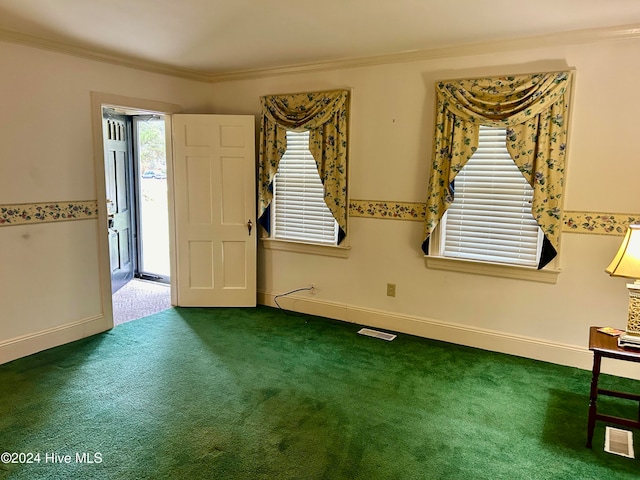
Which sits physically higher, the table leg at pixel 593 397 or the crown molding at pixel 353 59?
the crown molding at pixel 353 59

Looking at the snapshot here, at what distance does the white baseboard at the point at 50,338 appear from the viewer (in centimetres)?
335

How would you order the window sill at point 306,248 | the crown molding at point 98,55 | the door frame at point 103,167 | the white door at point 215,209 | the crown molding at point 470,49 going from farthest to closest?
the white door at point 215,209 < the window sill at point 306,248 < the door frame at point 103,167 < the crown molding at point 98,55 < the crown molding at point 470,49

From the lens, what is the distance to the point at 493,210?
11.5 feet

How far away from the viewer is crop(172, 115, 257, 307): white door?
4441 mm

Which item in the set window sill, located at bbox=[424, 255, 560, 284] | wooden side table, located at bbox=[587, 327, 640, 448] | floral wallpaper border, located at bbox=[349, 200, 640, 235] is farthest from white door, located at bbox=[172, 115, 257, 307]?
wooden side table, located at bbox=[587, 327, 640, 448]

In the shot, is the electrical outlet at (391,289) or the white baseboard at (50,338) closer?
the white baseboard at (50,338)

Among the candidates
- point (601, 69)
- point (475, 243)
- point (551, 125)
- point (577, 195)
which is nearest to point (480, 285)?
point (475, 243)

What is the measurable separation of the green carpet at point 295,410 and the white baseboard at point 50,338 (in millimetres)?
94

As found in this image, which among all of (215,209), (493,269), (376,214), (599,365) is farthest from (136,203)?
(599,365)

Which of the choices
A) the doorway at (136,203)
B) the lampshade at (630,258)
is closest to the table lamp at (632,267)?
the lampshade at (630,258)

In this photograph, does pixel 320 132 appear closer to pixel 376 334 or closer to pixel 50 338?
pixel 376 334

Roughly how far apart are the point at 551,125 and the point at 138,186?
16.3ft

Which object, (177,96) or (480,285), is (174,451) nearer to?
(480,285)

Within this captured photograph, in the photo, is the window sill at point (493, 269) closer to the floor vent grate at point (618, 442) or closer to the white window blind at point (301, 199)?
the white window blind at point (301, 199)
